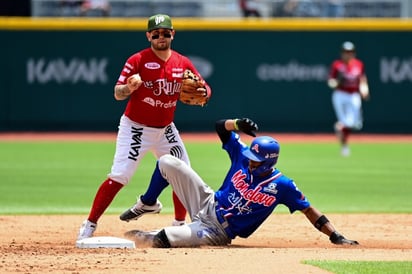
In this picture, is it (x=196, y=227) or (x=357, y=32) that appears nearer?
(x=196, y=227)

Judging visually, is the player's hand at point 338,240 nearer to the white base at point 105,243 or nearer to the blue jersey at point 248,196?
the blue jersey at point 248,196

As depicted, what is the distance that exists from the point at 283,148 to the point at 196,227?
486 inches

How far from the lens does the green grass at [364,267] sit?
6.96m

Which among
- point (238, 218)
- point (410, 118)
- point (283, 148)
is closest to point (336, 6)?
point (410, 118)

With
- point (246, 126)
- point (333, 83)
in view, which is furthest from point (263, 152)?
point (333, 83)

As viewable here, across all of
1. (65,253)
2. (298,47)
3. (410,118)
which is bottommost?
(410,118)

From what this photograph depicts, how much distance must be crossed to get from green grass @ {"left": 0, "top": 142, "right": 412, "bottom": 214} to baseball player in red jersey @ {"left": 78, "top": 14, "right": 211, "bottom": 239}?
9.60 feet

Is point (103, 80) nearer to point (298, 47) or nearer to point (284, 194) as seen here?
point (298, 47)

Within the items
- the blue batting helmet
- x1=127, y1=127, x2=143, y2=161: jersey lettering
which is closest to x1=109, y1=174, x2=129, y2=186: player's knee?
x1=127, y1=127, x2=143, y2=161: jersey lettering

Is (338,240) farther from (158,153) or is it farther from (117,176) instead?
(117,176)

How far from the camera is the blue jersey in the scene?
8219 millimetres

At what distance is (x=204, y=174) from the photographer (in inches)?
610

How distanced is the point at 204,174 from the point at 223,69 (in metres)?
8.78

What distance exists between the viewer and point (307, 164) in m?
17.5
